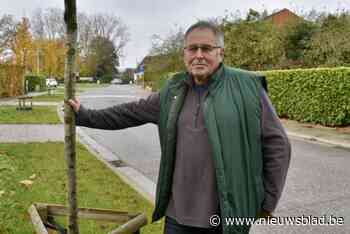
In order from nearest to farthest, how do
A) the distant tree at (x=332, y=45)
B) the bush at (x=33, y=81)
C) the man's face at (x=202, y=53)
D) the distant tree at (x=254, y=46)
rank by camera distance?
the man's face at (x=202, y=53), the distant tree at (x=332, y=45), the distant tree at (x=254, y=46), the bush at (x=33, y=81)

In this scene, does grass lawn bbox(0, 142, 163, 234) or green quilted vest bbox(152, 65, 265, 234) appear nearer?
green quilted vest bbox(152, 65, 265, 234)

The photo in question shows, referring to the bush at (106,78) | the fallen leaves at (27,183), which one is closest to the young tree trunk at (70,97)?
the fallen leaves at (27,183)

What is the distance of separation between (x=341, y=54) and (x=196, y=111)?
17.9 m

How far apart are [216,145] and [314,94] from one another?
44.4ft

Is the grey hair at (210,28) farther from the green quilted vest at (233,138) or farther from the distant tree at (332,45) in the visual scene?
the distant tree at (332,45)

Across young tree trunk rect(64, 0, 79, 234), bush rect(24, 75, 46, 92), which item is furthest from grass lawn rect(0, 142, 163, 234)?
bush rect(24, 75, 46, 92)

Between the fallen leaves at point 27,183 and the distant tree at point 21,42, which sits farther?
the distant tree at point 21,42

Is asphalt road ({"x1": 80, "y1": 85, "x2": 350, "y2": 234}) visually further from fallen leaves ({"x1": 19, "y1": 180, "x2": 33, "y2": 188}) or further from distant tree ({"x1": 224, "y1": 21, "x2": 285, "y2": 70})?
distant tree ({"x1": 224, "y1": 21, "x2": 285, "y2": 70})

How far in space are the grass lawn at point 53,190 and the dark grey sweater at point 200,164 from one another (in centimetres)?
187

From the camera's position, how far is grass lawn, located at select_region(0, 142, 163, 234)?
4172 millimetres

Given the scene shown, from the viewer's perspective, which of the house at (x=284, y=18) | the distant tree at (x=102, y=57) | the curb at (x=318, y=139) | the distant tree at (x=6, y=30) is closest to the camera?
the curb at (x=318, y=139)

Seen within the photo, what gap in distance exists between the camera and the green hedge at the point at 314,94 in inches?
530

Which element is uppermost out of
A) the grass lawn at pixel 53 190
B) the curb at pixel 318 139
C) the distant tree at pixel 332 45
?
the distant tree at pixel 332 45

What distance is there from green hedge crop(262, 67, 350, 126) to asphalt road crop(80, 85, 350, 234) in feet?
9.43
